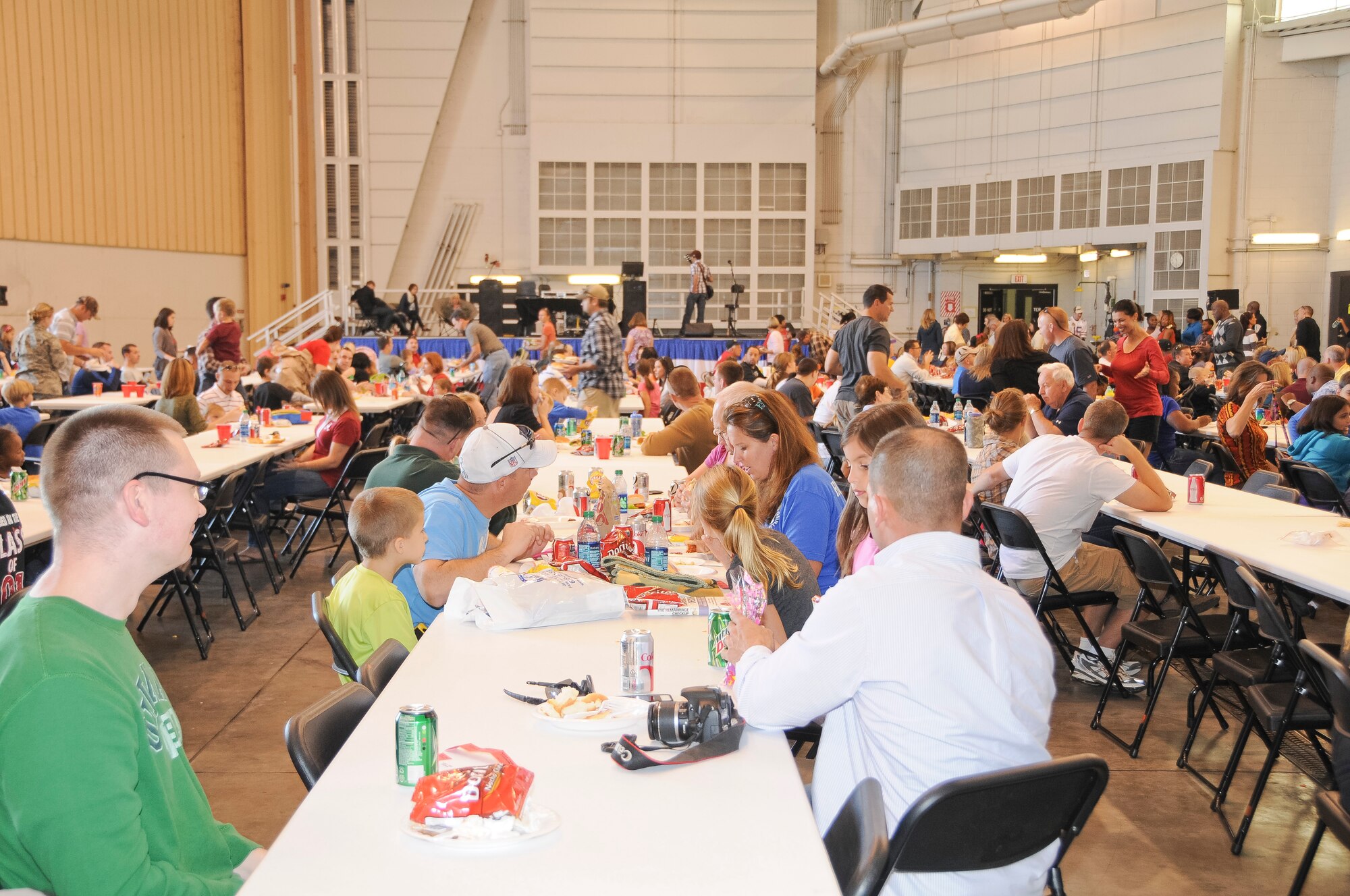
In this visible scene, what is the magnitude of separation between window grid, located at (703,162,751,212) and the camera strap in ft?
64.6

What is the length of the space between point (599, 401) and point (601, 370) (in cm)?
27

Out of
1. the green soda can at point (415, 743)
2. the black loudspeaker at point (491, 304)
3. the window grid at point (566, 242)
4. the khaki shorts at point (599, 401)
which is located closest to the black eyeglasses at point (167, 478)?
the green soda can at point (415, 743)

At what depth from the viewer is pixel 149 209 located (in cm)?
1730

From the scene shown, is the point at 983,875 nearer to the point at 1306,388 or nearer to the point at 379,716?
the point at 379,716

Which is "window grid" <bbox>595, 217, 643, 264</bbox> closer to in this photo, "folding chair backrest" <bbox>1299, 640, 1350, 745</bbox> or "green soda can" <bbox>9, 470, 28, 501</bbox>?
"green soda can" <bbox>9, 470, 28, 501</bbox>

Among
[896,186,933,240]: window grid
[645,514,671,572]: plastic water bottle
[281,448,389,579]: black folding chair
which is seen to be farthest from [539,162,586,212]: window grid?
[645,514,671,572]: plastic water bottle

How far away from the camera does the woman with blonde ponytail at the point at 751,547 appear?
3.03 m

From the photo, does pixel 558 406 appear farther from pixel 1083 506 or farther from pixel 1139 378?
pixel 1083 506

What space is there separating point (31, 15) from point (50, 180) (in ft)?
7.03

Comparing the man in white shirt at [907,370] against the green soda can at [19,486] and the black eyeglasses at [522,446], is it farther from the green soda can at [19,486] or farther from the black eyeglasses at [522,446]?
the green soda can at [19,486]

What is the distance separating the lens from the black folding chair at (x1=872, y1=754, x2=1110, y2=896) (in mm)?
1861

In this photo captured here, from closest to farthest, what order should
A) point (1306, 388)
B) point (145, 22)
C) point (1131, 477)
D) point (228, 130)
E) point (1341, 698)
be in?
point (1341, 698) < point (1131, 477) < point (1306, 388) < point (145, 22) < point (228, 130)

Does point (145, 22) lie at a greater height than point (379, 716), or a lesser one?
greater

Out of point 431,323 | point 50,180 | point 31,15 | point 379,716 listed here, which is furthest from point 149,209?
point 379,716
